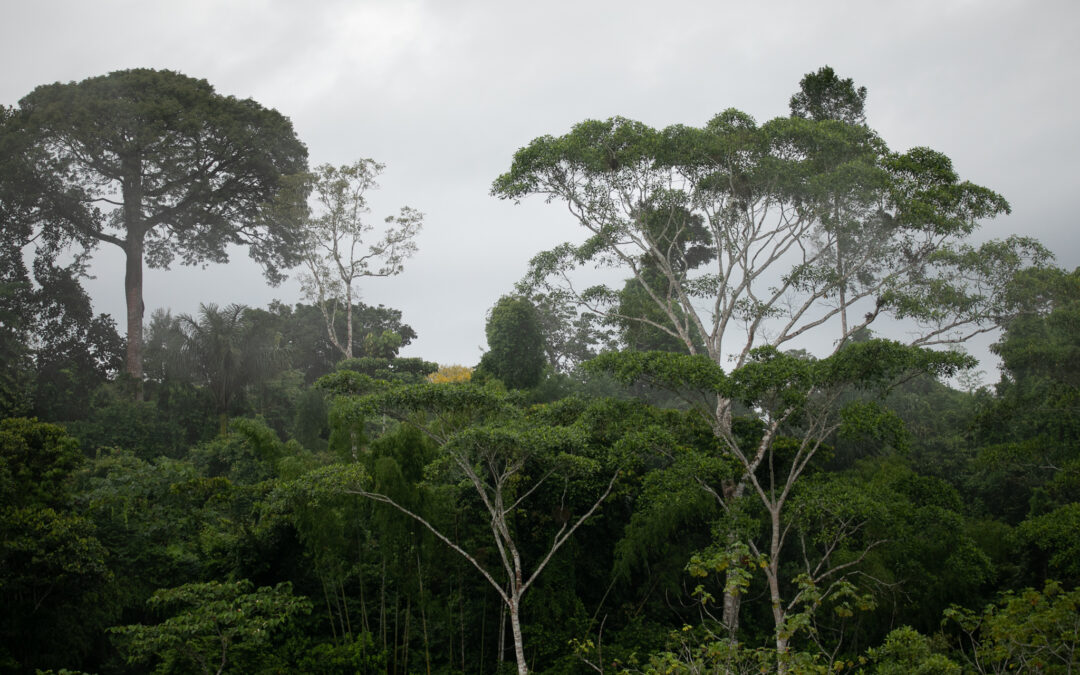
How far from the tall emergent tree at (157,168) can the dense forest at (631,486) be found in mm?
4513

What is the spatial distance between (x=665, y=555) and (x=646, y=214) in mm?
6475

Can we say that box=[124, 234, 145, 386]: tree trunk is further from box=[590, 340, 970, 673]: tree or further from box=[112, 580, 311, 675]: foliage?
box=[590, 340, 970, 673]: tree

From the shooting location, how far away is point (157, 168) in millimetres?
24109

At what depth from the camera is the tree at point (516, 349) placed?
19.3 metres

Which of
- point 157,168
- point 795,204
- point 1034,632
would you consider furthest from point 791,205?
point 157,168

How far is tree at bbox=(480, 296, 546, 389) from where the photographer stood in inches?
761

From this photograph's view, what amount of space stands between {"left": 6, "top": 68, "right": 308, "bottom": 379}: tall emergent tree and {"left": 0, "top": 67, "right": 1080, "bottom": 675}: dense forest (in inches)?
178

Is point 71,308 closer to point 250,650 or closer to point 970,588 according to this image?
point 250,650

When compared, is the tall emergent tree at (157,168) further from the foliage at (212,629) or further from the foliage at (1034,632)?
the foliage at (1034,632)

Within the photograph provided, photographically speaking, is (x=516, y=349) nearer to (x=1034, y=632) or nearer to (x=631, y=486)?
(x=631, y=486)

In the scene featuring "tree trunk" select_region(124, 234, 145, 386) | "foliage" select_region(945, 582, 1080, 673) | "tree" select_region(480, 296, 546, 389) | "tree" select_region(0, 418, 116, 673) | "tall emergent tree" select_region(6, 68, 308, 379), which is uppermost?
"tall emergent tree" select_region(6, 68, 308, 379)

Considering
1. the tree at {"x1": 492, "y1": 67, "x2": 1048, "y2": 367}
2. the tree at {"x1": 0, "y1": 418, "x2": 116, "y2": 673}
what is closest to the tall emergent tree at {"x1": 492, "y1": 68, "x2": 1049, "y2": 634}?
the tree at {"x1": 492, "y1": 67, "x2": 1048, "y2": 367}

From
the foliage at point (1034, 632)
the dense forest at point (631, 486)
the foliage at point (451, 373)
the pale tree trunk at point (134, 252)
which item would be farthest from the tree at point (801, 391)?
the pale tree trunk at point (134, 252)

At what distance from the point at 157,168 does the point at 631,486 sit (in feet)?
61.7
